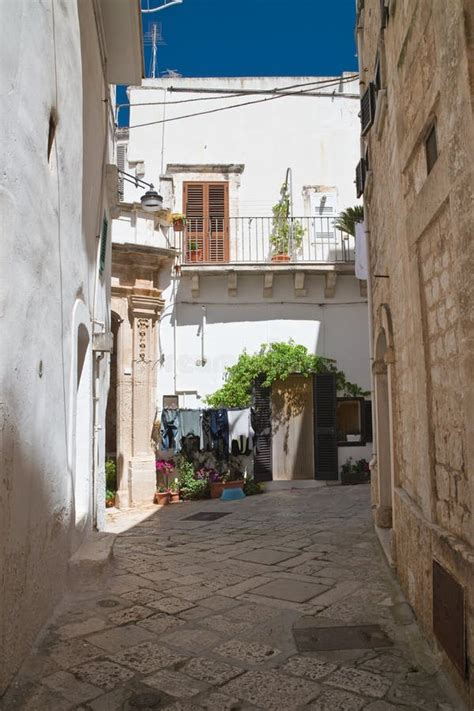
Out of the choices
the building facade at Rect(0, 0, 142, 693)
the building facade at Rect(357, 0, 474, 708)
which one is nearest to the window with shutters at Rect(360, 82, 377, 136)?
the building facade at Rect(357, 0, 474, 708)

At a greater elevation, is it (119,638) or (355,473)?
(355,473)

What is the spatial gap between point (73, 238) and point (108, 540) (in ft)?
9.99

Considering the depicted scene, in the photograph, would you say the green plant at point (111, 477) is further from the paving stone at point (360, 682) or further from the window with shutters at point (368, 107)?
the paving stone at point (360, 682)

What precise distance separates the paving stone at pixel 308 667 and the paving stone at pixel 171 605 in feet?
4.12

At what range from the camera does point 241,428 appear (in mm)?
12227

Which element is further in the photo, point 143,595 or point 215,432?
point 215,432

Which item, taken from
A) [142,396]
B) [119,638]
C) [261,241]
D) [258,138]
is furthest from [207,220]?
[119,638]

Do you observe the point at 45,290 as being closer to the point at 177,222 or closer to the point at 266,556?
the point at 266,556

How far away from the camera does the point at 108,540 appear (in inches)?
234

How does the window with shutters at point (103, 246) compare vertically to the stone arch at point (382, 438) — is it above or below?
above

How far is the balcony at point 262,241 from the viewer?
13.6 meters

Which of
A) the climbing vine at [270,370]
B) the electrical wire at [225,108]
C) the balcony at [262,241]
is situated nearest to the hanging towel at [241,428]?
the climbing vine at [270,370]

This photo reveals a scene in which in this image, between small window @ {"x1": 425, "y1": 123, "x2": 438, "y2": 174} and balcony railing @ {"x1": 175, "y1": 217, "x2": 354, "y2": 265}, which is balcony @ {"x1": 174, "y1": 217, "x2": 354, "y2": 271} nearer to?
balcony railing @ {"x1": 175, "y1": 217, "x2": 354, "y2": 265}

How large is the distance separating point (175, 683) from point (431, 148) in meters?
3.74
